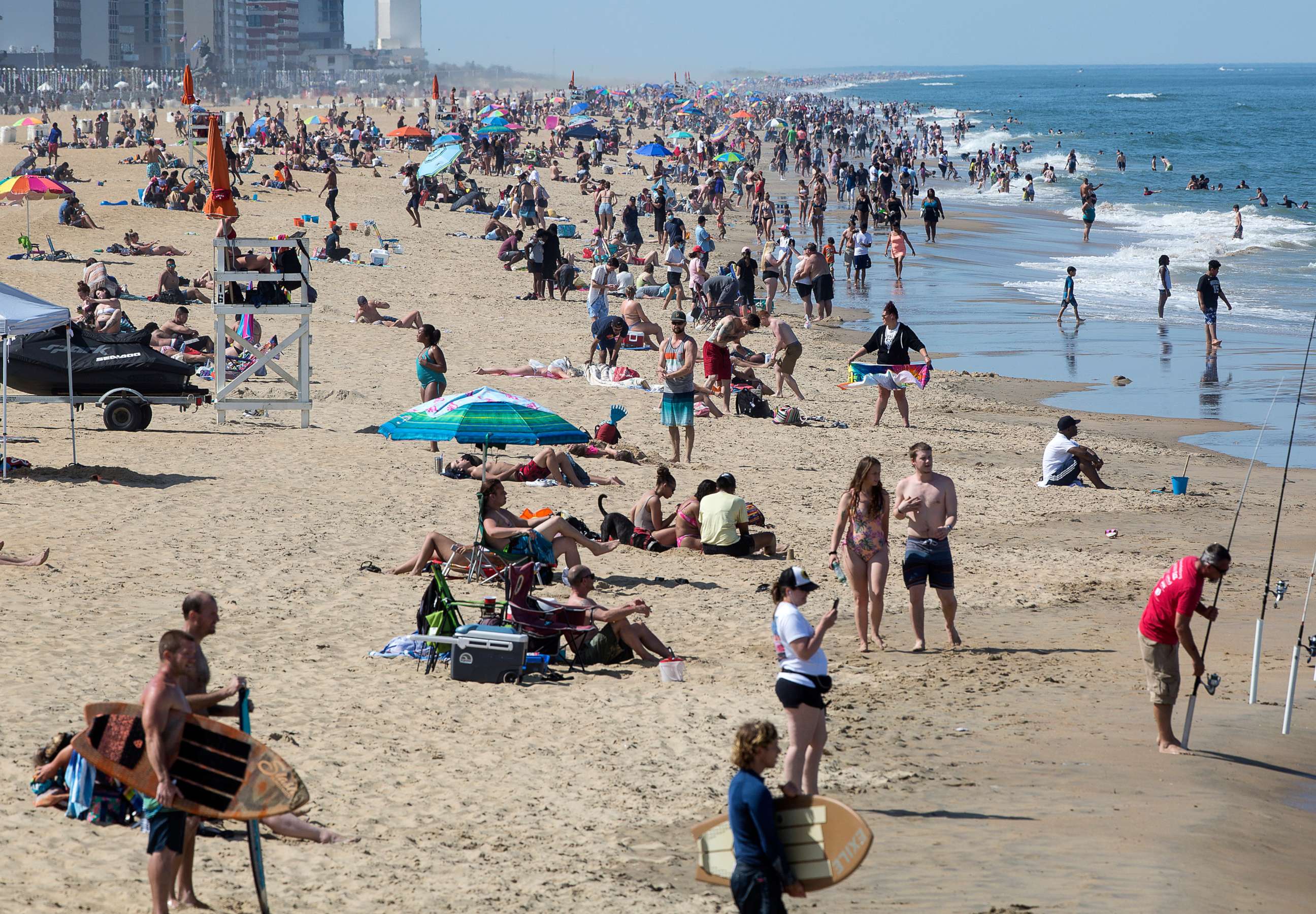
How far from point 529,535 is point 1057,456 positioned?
648cm

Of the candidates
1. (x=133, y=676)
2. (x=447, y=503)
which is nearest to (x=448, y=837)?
(x=133, y=676)

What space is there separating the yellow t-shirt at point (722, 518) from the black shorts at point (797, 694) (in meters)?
5.45

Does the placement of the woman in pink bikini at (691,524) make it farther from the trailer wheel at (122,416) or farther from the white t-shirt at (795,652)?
the trailer wheel at (122,416)

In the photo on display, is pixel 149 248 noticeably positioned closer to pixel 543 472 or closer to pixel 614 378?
Result: pixel 614 378

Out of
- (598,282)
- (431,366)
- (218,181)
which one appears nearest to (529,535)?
(431,366)

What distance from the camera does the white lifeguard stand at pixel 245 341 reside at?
1561cm

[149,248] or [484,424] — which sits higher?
[484,424]

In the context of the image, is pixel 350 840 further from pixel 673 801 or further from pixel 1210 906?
pixel 1210 906

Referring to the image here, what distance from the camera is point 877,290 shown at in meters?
29.8

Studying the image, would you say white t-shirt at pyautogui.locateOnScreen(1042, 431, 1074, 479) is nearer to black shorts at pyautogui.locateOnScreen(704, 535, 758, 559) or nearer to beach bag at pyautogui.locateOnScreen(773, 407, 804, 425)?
beach bag at pyautogui.locateOnScreen(773, 407, 804, 425)

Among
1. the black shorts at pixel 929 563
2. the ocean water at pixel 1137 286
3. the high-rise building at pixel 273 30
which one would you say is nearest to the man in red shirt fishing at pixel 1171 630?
the black shorts at pixel 929 563

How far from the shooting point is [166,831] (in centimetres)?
512

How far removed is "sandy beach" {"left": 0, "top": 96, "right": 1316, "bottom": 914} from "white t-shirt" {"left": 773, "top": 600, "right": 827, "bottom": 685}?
0.84 meters

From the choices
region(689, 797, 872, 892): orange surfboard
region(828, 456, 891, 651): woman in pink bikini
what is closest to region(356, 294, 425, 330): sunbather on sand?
region(828, 456, 891, 651): woman in pink bikini
